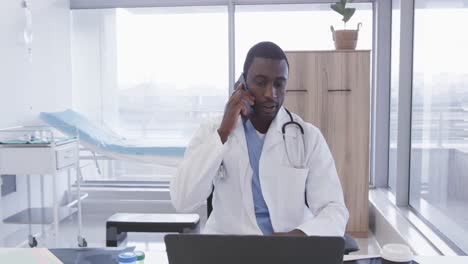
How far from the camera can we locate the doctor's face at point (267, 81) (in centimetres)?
151

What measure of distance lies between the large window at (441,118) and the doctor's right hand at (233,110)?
1.29m

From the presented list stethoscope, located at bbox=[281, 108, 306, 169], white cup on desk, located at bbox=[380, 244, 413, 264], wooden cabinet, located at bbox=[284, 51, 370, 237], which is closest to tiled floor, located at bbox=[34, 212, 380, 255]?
wooden cabinet, located at bbox=[284, 51, 370, 237]

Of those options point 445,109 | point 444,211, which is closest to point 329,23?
point 445,109

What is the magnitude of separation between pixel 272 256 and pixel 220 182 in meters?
0.86

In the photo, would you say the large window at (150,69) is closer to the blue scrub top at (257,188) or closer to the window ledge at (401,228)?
the window ledge at (401,228)

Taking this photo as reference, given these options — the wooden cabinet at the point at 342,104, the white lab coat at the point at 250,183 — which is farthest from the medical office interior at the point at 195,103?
the white lab coat at the point at 250,183

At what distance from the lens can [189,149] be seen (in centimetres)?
162

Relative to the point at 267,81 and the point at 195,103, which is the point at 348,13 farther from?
the point at 267,81

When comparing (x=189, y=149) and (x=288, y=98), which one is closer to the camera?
(x=189, y=149)

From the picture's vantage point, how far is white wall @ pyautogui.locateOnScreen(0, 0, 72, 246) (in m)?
3.29

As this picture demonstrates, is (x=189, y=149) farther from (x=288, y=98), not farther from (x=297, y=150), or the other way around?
(x=288, y=98)

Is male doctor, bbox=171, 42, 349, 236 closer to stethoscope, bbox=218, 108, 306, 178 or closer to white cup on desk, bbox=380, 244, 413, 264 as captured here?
stethoscope, bbox=218, 108, 306, 178

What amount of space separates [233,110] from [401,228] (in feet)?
5.88

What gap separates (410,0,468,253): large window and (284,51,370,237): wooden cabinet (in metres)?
0.36
